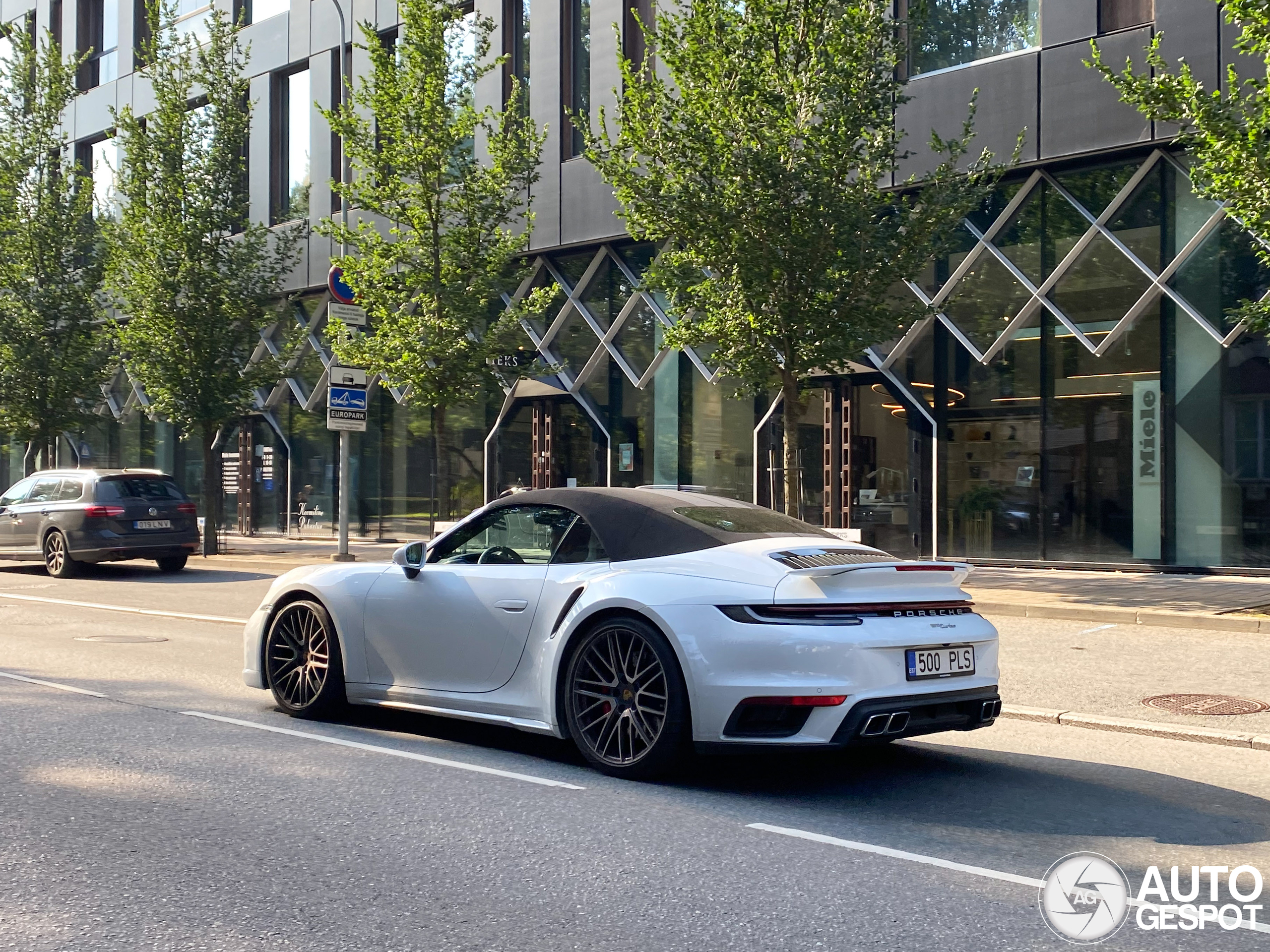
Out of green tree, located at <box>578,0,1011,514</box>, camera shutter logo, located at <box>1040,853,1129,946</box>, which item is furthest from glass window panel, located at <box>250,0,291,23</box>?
camera shutter logo, located at <box>1040,853,1129,946</box>

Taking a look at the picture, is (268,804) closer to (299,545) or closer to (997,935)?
(997,935)

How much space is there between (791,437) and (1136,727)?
33.1 ft

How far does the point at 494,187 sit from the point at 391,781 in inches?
633

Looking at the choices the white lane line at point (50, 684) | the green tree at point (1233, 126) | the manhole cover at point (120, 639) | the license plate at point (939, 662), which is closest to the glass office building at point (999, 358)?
the green tree at point (1233, 126)

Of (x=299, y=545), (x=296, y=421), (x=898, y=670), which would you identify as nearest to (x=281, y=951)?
(x=898, y=670)

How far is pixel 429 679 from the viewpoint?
670 cm

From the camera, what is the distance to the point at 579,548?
633 centimetres

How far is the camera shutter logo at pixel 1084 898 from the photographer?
3.88m

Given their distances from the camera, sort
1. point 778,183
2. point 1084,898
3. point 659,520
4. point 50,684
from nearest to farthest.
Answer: point 1084,898 < point 659,520 < point 50,684 < point 778,183

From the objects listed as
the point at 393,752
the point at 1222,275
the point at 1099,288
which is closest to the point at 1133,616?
the point at 1222,275

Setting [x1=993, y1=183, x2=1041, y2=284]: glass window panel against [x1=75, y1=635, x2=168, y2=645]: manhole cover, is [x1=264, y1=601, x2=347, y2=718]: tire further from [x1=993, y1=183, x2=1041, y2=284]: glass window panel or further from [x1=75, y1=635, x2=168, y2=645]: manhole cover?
[x1=993, y1=183, x2=1041, y2=284]: glass window panel

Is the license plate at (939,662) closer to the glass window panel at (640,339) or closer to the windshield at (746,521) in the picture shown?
the windshield at (746,521)

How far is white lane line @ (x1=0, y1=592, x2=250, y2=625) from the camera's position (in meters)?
13.0

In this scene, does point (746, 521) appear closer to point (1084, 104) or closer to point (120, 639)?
point (120, 639)
